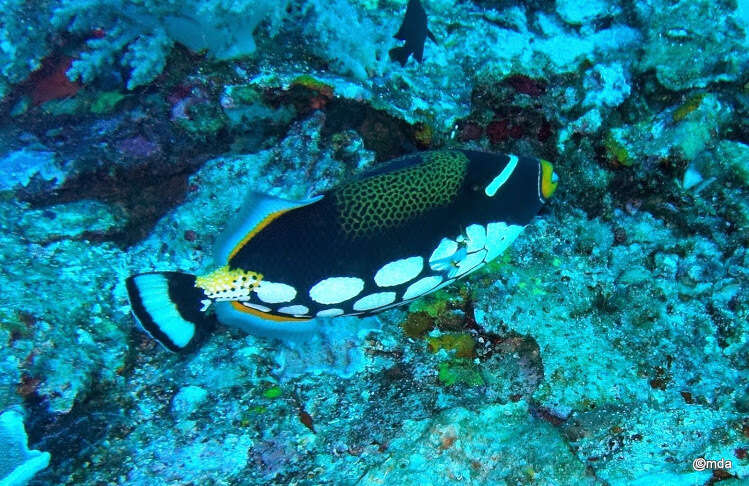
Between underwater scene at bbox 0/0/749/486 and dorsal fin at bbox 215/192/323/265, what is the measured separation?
0.04ft

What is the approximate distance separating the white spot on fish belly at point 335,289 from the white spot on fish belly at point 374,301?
0.09 m

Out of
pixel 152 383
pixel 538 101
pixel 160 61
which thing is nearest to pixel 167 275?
pixel 152 383

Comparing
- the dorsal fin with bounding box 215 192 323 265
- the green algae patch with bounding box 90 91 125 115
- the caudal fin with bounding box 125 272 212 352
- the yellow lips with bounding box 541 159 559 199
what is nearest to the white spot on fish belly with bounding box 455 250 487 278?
the yellow lips with bounding box 541 159 559 199

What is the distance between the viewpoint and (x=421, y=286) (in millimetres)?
2570

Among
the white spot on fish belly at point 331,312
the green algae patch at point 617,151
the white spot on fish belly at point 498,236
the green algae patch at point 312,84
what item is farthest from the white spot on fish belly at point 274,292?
the green algae patch at point 617,151

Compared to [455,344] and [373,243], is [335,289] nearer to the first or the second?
[373,243]

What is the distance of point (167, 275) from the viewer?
7.91 ft

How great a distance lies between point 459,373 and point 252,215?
157 cm

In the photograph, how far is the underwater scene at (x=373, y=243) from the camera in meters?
2.38

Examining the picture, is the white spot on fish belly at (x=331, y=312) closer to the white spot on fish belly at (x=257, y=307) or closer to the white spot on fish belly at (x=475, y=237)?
the white spot on fish belly at (x=257, y=307)

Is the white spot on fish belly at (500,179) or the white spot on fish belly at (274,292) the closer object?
the white spot on fish belly at (274,292)

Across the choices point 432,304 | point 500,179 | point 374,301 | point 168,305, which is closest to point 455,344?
point 432,304

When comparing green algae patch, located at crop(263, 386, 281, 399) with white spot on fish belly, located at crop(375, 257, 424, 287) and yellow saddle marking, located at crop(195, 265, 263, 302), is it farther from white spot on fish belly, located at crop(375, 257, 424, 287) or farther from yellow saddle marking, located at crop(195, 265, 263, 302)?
white spot on fish belly, located at crop(375, 257, 424, 287)

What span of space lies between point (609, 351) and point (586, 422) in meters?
0.51
